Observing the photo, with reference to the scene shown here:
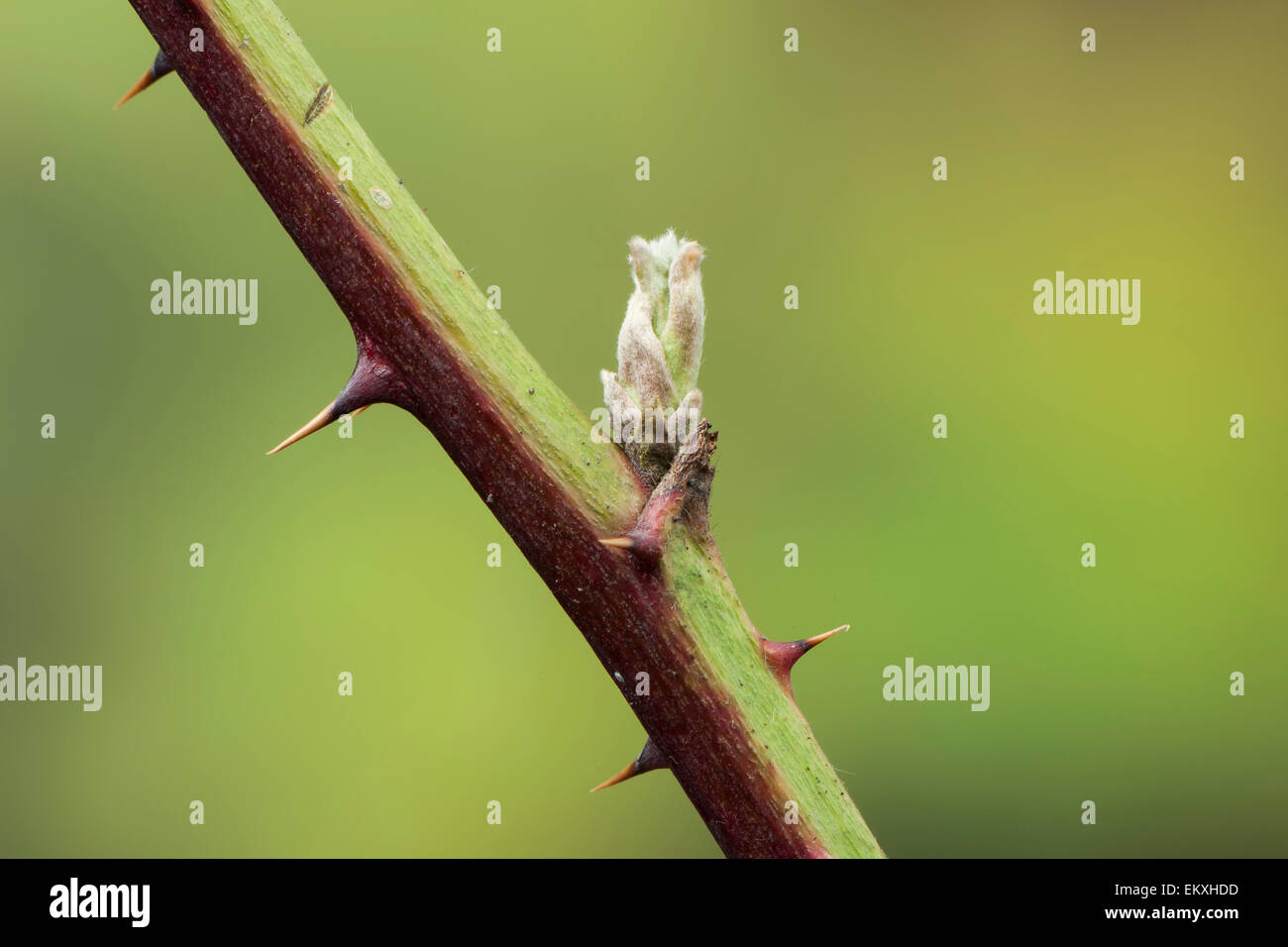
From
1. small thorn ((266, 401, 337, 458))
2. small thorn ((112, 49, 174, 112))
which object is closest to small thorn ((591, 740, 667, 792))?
small thorn ((266, 401, 337, 458))

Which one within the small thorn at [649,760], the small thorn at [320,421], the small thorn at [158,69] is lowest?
the small thorn at [649,760]

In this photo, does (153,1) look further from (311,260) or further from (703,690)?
(703,690)

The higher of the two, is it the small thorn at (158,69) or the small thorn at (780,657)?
the small thorn at (158,69)

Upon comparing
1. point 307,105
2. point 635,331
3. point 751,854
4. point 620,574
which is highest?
point 307,105

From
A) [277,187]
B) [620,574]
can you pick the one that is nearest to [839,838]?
[620,574]

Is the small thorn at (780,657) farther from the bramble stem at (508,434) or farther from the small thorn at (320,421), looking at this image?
the small thorn at (320,421)

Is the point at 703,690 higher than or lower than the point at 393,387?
lower

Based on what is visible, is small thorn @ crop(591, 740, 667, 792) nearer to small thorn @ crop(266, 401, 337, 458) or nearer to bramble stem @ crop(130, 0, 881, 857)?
bramble stem @ crop(130, 0, 881, 857)

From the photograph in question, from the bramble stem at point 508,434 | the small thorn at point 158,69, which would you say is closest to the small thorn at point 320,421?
the bramble stem at point 508,434

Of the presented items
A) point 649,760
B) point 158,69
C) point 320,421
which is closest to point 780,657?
point 649,760

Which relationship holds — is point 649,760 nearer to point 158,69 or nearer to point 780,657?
point 780,657

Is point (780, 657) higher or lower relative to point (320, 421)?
lower
